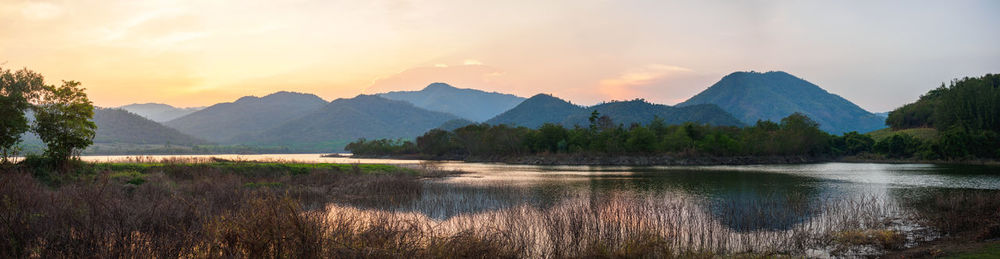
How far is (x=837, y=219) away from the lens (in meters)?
18.6

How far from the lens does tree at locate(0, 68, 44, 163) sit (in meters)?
26.8

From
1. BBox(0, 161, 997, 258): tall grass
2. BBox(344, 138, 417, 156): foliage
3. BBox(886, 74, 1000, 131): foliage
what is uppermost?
BBox(886, 74, 1000, 131): foliage

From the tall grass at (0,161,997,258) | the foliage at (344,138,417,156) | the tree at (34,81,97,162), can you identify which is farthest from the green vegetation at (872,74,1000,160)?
the foliage at (344,138,417,156)

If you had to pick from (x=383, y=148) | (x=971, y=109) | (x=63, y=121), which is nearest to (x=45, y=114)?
(x=63, y=121)

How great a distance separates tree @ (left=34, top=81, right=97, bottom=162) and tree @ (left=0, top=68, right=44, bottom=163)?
2.18 ft

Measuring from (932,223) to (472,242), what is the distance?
17.4m

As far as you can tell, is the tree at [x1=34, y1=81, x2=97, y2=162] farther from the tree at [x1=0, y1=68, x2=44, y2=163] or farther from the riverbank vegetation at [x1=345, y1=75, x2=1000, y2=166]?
the riverbank vegetation at [x1=345, y1=75, x2=1000, y2=166]

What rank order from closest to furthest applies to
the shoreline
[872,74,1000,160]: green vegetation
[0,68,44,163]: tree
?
Result: [0,68,44,163]: tree, [872,74,1000,160]: green vegetation, the shoreline

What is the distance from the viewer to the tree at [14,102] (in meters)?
26.8

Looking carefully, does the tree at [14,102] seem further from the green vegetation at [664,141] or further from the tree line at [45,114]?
the green vegetation at [664,141]

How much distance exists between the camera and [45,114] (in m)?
29.2

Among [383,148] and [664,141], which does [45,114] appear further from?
[383,148]

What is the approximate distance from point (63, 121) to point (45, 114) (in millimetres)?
947

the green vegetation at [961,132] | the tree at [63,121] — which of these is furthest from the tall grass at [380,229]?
the green vegetation at [961,132]
